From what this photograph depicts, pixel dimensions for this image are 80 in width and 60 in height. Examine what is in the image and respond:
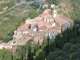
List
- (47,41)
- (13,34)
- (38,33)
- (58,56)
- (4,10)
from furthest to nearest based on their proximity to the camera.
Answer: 1. (4,10)
2. (13,34)
3. (38,33)
4. (47,41)
5. (58,56)

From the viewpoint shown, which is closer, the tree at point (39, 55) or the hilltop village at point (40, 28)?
the tree at point (39, 55)

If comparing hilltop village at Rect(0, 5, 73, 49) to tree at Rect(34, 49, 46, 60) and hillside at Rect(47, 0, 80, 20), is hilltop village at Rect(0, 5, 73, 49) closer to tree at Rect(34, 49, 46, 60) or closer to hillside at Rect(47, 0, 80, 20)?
hillside at Rect(47, 0, 80, 20)

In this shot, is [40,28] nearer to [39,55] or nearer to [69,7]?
[69,7]

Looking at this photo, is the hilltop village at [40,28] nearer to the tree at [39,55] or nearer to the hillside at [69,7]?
the hillside at [69,7]

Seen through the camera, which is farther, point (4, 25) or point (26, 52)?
point (4, 25)

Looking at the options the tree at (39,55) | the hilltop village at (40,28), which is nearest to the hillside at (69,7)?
the hilltop village at (40,28)

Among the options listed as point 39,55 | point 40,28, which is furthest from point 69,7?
point 39,55

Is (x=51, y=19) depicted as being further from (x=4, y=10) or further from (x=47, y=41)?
A: (x=4, y=10)

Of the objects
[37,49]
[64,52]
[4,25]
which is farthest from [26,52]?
[4,25]
